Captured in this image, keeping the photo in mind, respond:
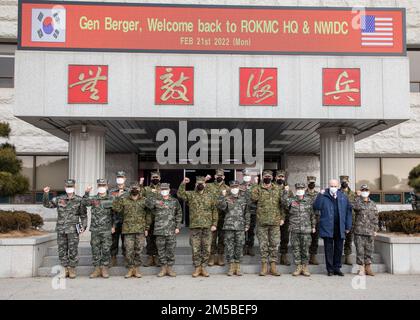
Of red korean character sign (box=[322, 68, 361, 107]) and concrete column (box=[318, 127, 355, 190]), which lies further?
concrete column (box=[318, 127, 355, 190])

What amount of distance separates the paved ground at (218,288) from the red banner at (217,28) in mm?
5043

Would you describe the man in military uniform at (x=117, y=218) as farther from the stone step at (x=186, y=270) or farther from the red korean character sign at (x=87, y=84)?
the red korean character sign at (x=87, y=84)

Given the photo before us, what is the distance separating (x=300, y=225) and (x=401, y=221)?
252cm

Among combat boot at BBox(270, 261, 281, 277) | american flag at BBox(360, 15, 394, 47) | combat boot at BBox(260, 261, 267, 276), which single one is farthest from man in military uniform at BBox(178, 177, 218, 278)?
american flag at BBox(360, 15, 394, 47)

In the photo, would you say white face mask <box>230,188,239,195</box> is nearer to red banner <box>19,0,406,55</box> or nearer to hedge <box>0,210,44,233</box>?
red banner <box>19,0,406,55</box>

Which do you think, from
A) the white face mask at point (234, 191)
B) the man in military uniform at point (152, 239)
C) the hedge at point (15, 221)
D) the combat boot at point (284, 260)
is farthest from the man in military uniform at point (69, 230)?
the combat boot at point (284, 260)

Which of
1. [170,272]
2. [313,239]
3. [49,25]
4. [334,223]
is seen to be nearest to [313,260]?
[313,239]

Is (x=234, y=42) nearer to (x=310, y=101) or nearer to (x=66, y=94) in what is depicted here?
(x=310, y=101)

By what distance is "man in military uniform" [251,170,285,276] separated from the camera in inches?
291

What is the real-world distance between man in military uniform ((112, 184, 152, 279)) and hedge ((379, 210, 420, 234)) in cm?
522

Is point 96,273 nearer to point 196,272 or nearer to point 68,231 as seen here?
point 68,231

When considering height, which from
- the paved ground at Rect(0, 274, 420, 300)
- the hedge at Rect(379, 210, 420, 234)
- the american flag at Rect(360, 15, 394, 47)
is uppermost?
the american flag at Rect(360, 15, 394, 47)

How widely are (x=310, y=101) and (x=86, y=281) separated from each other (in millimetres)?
6012

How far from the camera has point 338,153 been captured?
1012 centimetres
